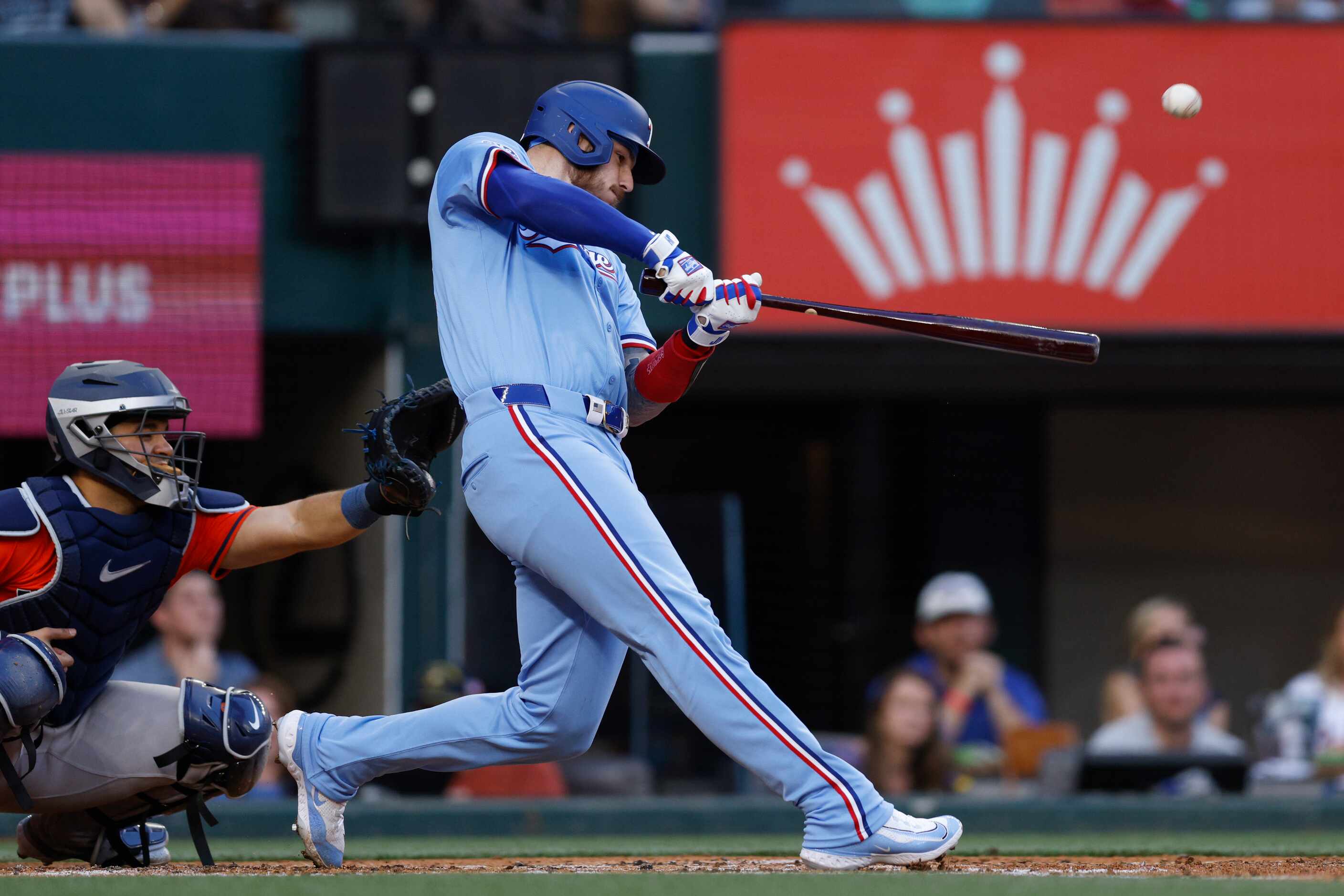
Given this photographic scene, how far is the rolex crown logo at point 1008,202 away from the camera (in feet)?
28.0

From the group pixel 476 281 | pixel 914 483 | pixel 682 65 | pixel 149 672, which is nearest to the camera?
pixel 476 281

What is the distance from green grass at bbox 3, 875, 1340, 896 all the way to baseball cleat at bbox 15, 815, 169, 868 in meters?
0.58

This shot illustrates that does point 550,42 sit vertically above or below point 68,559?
above

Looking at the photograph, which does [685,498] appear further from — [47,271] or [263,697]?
[47,271]

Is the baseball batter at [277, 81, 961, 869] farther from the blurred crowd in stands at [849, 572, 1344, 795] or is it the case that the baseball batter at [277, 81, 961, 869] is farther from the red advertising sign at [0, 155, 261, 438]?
the red advertising sign at [0, 155, 261, 438]

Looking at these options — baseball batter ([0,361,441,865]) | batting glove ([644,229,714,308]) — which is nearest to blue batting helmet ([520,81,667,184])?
batting glove ([644,229,714,308])

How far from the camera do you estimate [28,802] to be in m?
4.12

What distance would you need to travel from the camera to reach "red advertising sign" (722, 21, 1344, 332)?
28.0 ft

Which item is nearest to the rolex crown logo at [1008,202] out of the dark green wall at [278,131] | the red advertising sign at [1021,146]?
the red advertising sign at [1021,146]

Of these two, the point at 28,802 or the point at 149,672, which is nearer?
the point at 28,802

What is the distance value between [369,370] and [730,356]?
1.68 metres

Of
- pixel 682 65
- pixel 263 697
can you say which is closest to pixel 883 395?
pixel 682 65

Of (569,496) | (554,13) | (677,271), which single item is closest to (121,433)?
(569,496)

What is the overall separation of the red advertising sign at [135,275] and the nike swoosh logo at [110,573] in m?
4.17
